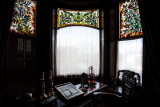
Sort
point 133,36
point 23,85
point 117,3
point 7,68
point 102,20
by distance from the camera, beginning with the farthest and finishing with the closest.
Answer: point 102,20 → point 117,3 → point 133,36 → point 23,85 → point 7,68

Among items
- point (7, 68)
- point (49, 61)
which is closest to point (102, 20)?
point (49, 61)

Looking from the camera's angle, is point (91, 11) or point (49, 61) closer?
point (49, 61)

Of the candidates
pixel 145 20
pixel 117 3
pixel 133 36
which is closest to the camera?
pixel 145 20

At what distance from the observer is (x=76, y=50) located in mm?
2398

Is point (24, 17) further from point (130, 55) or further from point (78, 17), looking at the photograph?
point (130, 55)

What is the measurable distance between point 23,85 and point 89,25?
2.41 meters

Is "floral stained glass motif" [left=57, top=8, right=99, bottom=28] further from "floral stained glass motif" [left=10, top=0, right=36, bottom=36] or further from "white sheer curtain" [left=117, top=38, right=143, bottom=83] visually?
"white sheer curtain" [left=117, top=38, right=143, bottom=83]

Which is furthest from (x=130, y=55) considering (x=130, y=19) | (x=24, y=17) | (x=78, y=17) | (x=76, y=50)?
(x=24, y=17)

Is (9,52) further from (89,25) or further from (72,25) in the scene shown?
(89,25)

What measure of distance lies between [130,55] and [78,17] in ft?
6.25

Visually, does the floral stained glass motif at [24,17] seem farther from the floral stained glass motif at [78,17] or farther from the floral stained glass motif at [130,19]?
the floral stained glass motif at [130,19]

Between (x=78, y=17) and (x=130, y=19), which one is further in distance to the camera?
(x=78, y=17)

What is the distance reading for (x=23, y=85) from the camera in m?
1.71

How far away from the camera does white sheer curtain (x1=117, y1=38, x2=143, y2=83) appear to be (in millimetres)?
1792
